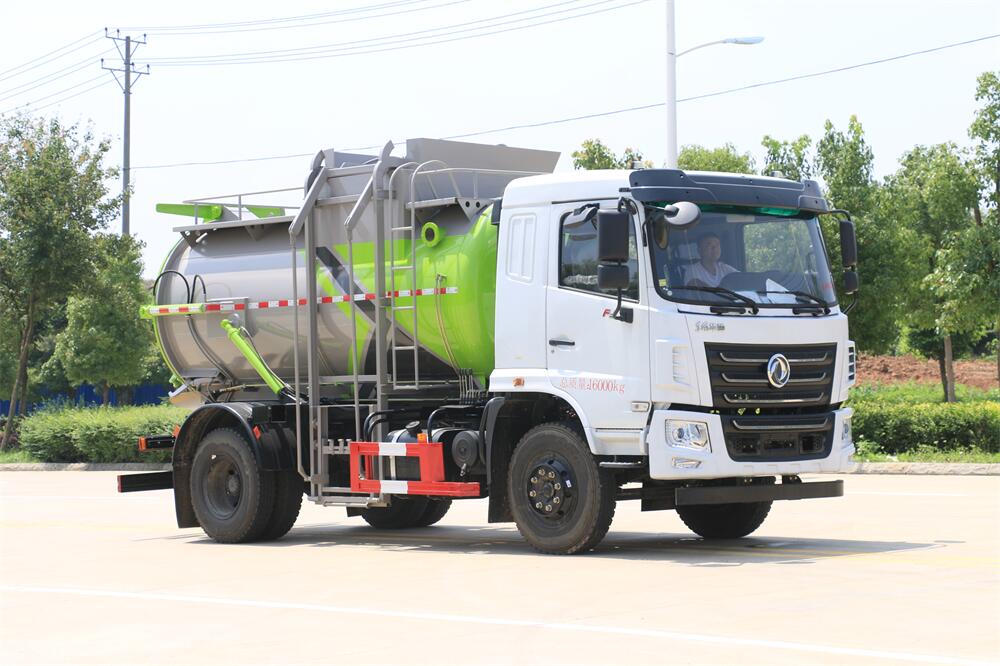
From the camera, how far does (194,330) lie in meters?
16.8

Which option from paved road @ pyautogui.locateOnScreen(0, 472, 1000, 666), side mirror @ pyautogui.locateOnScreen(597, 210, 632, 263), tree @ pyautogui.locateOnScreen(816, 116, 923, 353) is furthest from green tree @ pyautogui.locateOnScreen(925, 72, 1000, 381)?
side mirror @ pyautogui.locateOnScreen(597, 210, 632, 263)

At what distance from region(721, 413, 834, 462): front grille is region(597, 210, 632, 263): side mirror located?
5.40ft

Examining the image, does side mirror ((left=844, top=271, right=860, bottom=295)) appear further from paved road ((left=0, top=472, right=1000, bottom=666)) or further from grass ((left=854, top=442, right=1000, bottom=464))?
grass ((left=854, top=442, right=1000, bottom=464))

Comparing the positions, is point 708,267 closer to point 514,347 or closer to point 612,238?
point 612,238

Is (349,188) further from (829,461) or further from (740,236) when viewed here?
(829,461)

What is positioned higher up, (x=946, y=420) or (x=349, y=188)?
(x=349, y=188)

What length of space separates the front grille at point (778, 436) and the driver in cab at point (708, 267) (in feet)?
3.84

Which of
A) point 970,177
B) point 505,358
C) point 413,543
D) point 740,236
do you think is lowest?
point 413,543

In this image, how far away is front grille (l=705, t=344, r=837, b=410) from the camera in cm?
1232

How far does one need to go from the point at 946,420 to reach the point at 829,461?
40.5 feet

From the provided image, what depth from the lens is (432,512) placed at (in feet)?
55.4

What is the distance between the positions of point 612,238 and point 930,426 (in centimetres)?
1410

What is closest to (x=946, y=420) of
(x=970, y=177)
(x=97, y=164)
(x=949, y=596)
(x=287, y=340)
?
(x=970, y=177)

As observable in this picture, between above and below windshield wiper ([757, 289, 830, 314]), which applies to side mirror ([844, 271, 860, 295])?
above
